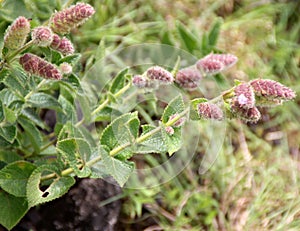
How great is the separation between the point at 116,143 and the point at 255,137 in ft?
3.57

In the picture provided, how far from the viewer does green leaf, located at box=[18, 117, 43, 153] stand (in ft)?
4.16

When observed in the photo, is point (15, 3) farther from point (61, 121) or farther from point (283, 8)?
point (283, 8)

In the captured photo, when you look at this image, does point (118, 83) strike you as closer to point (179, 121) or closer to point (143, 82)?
point (143, 82)

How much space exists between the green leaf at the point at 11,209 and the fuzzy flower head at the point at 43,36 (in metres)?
0.41

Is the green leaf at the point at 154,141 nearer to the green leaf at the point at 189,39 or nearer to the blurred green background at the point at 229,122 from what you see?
the blurred green background at the point at 229,122

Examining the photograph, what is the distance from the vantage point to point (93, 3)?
2.11m

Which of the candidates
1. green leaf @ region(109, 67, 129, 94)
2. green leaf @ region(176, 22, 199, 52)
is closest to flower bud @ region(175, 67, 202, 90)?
green leaf @ region(109, 67, 129, 94)

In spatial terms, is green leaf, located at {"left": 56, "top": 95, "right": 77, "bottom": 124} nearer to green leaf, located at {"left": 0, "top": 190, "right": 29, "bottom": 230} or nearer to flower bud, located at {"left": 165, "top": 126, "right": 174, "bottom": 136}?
green leaf, located at {"left": 0, "top": 190, "right": 29, "bottom": 230}

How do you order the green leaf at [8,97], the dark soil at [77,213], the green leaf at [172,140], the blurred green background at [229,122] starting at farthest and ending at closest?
the blurred green background at [229,122]
the dark soil at [77,213]
the green leaf at [8,97]
the green leaf at [172,140]

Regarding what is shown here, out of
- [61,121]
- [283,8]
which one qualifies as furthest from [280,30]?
[61,121]

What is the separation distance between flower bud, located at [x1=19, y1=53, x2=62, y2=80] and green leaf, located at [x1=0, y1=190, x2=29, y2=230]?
0.35m

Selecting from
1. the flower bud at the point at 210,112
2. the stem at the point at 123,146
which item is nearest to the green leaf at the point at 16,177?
the stem at the point at 123,146

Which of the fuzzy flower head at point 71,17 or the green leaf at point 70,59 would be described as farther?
the green leaf at point 70,59

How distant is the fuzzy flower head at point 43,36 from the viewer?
969mm
